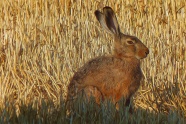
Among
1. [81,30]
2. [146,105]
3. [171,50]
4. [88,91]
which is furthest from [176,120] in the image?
[81,30]


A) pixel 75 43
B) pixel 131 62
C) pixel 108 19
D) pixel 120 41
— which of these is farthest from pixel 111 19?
pixel 75 43

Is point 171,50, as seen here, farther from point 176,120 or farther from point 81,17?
point 176,120

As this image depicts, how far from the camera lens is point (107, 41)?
27.1 ft

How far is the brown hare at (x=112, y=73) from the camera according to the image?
6.82m

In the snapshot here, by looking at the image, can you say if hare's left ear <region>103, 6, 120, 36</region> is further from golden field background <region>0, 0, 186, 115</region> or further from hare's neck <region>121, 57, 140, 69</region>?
golden field background <region>0, 0, 186, 115</region>

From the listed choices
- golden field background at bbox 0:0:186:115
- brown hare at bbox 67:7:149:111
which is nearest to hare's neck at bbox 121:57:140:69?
brown hare at bbox 67:7:149:111

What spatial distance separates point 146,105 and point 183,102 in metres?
0.55

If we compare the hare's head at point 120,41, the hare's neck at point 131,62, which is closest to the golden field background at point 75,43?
the hare's neck at point 131,62

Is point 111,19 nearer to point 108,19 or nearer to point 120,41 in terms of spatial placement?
point 108,19

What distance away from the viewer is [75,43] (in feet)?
27.1

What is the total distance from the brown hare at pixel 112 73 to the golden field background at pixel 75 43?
0.63 metres

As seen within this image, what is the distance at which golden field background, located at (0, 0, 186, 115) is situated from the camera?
7.74 metres

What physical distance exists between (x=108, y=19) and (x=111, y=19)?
3 cm

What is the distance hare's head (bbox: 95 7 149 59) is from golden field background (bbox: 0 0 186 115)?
2.39 feet
